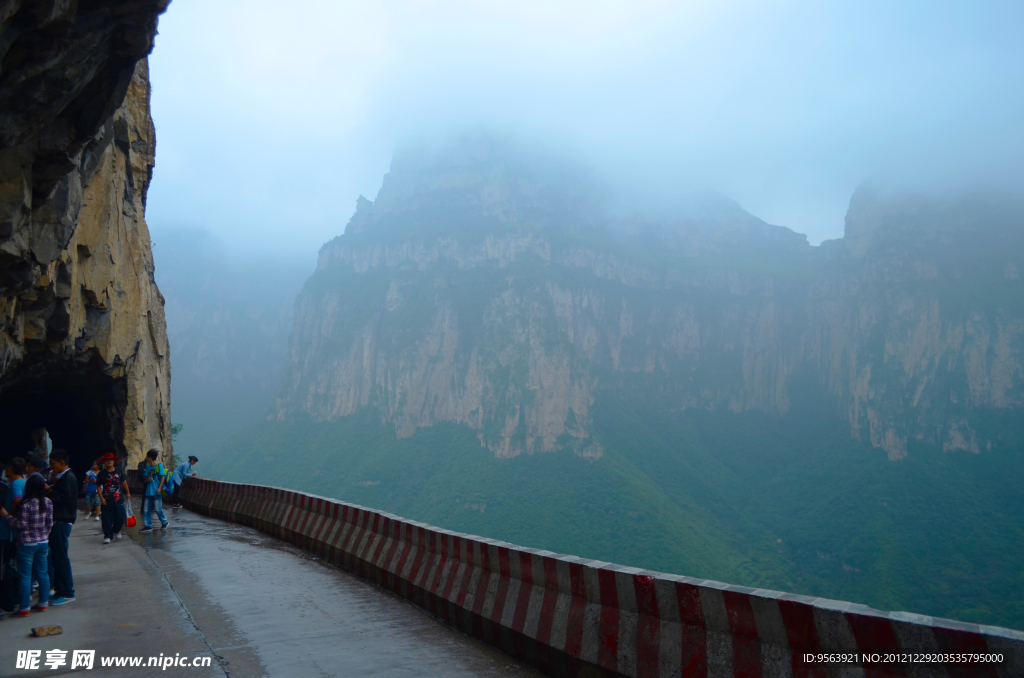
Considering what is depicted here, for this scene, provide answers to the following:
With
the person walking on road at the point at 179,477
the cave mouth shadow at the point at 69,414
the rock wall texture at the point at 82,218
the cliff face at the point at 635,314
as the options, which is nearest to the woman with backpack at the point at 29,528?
the rock wall texture at the point at 82,218

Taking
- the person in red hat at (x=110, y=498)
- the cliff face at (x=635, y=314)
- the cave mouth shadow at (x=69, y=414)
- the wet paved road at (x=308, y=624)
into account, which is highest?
the cliff face at (x=635, y=314)

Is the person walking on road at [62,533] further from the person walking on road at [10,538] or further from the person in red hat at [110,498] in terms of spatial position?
the person in red hat at [110,498]

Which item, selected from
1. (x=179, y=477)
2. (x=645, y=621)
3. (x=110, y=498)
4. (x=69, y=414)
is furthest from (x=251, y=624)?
(x=69, y=414)

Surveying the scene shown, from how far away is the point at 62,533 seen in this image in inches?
372

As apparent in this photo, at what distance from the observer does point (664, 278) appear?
170250 millimetres

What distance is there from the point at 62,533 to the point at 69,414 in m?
33.8

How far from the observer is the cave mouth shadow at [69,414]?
29.2 m

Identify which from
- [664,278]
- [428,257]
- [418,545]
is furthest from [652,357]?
[418,545]

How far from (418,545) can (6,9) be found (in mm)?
9148

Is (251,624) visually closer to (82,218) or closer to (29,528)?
(29,528)

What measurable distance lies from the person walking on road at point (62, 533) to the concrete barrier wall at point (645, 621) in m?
4.63

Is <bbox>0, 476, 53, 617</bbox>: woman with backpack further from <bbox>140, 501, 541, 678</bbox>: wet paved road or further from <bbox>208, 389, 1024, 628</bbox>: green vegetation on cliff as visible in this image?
<bbox>208, 389, 1024, 628</bbox>: green vegetation on cliff

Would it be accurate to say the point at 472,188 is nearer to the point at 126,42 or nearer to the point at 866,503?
the point at 866,503

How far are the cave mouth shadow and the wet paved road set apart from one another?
18.6 metres
